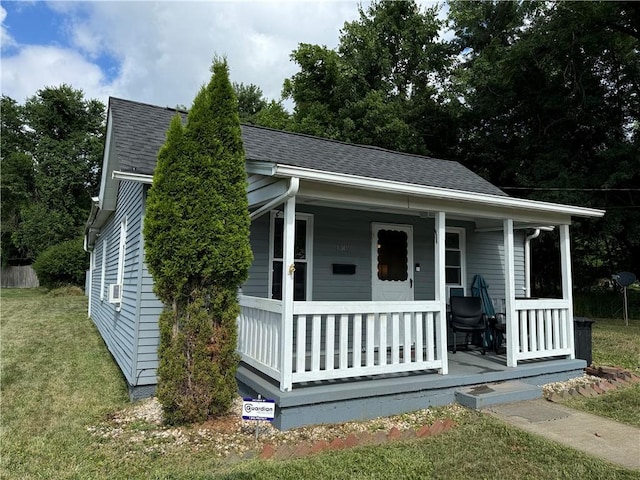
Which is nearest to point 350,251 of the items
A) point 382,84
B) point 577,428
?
point 577,428

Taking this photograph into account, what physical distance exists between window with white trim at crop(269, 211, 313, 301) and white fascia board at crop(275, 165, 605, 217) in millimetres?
1869

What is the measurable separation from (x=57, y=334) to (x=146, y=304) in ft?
18.6

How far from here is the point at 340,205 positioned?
5.78 meters

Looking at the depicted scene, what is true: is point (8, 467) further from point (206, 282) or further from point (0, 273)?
point (0, 273)

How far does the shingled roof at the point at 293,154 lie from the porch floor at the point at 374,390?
2.26 metres

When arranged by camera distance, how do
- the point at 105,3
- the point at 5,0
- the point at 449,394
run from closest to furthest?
the point at 449,394
the point at 5,0
the point at 105,3

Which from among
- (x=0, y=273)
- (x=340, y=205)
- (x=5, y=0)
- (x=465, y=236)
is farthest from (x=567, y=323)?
(x=0, y=273)

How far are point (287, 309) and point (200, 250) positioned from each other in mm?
979

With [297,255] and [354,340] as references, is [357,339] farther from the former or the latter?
[297,255]

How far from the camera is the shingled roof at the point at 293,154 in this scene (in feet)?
17.6

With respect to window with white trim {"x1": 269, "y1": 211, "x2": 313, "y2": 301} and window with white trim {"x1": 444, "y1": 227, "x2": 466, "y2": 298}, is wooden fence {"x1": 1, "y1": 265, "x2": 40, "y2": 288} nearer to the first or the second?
window with white trim {"x1": 269, "y1": 211, "x2": 313, "y2": 301}

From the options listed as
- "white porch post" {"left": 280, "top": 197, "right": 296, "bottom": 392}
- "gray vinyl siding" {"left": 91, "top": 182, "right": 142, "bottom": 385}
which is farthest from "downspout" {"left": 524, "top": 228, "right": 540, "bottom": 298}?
"gray vinyl siding" {"left": 91, "top": 182, "right": 142, "bottom": 385}

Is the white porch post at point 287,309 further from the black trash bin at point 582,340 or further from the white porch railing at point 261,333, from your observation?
the black trash bin at point 582,340

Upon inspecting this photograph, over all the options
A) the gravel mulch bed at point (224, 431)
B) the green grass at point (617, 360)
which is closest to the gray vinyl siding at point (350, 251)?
the gravel mulch bed at point (224, 431)
